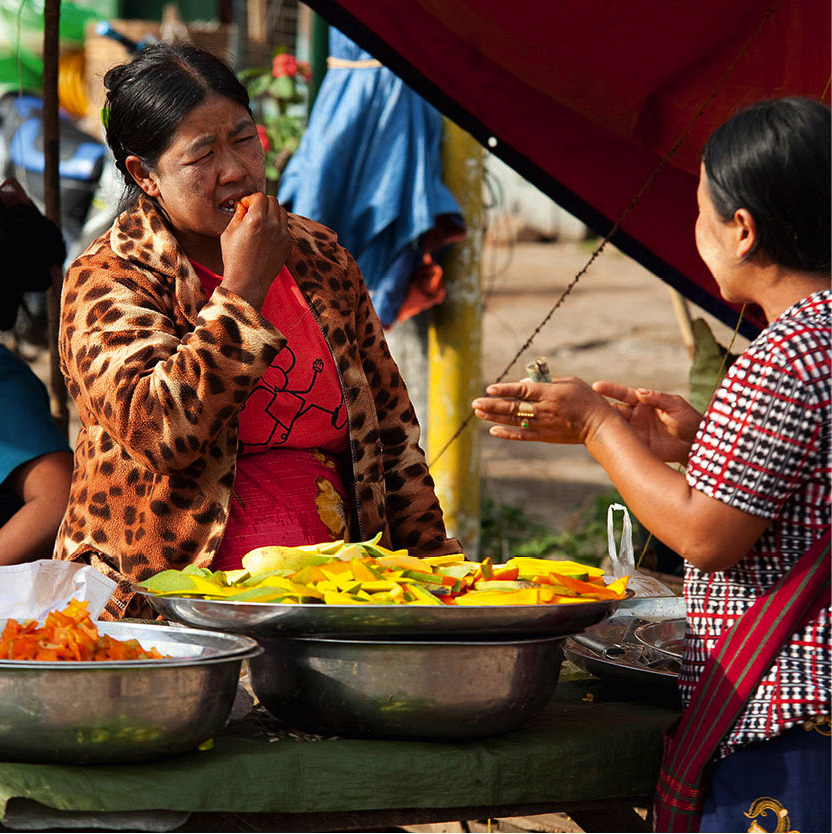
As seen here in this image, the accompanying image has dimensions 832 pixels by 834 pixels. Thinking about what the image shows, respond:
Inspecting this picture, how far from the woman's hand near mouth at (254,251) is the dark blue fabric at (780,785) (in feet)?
3.32

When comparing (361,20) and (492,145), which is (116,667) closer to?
(361,20)

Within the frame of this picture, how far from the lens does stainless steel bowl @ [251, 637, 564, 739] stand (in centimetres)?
162

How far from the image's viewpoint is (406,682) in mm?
1616

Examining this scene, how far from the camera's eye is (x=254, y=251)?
2018 mm

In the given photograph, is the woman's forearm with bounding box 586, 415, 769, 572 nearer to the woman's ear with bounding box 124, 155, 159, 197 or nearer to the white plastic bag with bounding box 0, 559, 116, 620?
the white plastic bag with bounding box 0, 559, 116, 620

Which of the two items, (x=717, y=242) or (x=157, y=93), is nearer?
(x=717, y=242)

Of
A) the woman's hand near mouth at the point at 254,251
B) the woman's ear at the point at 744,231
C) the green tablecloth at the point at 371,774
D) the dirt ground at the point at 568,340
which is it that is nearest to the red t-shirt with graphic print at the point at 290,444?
the woman's hand near mouth at the point at 254,251

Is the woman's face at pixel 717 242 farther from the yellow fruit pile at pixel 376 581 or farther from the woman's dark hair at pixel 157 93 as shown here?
the woman's dark hair at pixel 157 93

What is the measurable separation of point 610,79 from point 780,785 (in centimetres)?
231

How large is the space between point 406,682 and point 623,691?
561 mm

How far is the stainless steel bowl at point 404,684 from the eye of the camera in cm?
162

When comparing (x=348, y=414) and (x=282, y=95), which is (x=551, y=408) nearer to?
(x=348, y=414)

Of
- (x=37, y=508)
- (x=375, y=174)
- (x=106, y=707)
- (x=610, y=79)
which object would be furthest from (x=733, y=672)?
(x=375, y=174)

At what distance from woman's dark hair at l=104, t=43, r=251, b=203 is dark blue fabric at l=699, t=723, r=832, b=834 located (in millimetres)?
1416
